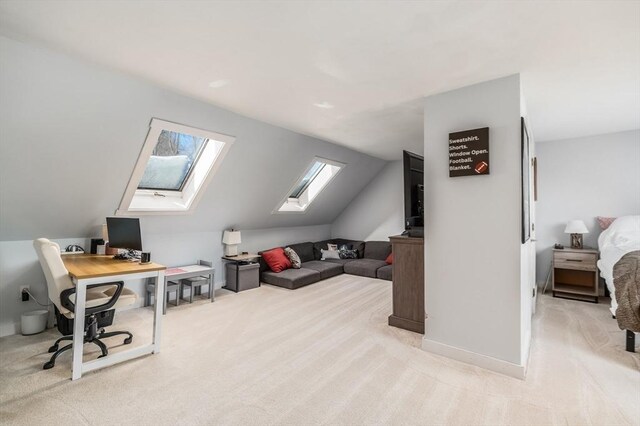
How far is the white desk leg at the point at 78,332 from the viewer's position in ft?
7.25

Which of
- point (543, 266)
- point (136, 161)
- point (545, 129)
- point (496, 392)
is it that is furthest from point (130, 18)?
point (543, 266)

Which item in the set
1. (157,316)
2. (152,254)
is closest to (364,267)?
(152,254)

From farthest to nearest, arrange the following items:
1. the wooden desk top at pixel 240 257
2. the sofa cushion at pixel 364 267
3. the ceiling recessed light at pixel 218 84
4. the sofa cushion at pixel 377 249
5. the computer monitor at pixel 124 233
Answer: the sofa cushion at pixel 377 249
the sofa cushion at pixel 364 267
the wooden desk top at pixel 240 257
the computer monitor at pixel 124 233
the ceiling recessed light at pixel 218 84

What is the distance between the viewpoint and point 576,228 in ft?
14.2

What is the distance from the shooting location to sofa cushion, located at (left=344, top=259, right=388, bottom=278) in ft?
18.9

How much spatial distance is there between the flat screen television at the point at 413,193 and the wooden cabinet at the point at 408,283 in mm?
156

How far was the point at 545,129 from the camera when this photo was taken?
406 centimetres

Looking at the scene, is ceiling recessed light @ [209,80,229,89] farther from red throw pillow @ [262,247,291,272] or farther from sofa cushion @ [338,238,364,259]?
sofa cushion @ [338,238,364,259]

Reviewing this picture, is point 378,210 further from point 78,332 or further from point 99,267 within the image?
point 78,332

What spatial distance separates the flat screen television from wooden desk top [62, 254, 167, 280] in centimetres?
246

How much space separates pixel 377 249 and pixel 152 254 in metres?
4.41

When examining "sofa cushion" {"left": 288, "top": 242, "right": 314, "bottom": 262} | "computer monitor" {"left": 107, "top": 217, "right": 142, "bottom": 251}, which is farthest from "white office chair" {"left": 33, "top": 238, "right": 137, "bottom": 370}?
"sofa cushion" {"left": 288, "top": 242, "right": 314, "bottom": 262}

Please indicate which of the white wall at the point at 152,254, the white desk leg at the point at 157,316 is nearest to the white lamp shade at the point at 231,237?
the white wall at the point at 152,254

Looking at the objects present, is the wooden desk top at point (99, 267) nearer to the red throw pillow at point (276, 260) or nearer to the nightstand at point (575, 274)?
the red throw pillow at point (276, 260)
